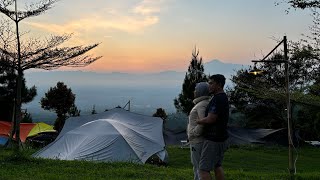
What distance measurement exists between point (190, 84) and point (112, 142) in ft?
63.8

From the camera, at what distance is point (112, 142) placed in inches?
523

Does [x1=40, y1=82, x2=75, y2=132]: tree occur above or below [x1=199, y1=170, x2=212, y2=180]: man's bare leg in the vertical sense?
above

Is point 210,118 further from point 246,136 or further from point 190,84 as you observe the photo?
point 190,84

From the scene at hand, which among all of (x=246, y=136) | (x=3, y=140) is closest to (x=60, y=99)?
(x=3, y=140)

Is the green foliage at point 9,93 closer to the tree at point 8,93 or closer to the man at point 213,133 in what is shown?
the tree at point 8,93

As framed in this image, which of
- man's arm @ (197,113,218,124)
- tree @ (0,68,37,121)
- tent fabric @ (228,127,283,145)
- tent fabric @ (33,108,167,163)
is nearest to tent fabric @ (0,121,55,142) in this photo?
tree @ (0,68,37,121)

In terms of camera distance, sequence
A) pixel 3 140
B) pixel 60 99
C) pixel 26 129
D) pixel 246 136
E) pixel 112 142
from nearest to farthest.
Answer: pixel 112 142
pixel 3 140
pixel 246 136
pixel 26 129
pixel 60 99

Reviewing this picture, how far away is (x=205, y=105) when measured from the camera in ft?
17.7

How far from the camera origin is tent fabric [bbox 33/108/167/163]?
13117 millimetres

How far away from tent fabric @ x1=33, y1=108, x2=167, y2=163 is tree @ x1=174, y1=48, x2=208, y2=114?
56.0 feet

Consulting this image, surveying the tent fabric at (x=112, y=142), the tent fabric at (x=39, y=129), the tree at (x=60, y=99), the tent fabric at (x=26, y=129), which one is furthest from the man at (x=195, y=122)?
the tree at (x=60, y=99)

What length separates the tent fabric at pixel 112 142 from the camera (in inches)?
516

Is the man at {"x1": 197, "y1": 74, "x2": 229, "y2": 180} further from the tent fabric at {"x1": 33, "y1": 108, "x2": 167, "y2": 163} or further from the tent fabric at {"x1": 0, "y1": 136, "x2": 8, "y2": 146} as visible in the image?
the tent fabric at {"x1": 0, "y1": 136, "x2": 8, "y2": 146}

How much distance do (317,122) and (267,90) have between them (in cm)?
1621
